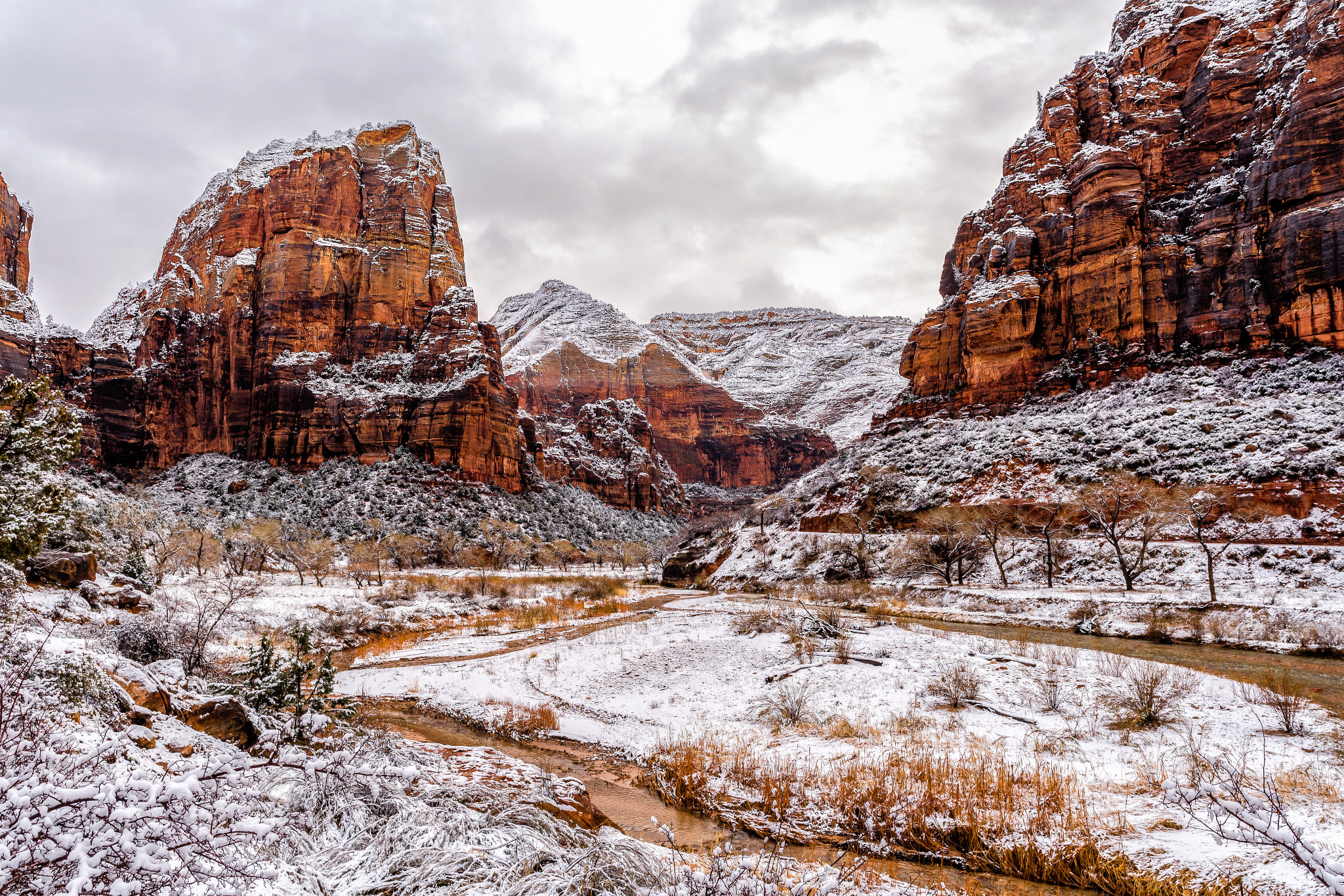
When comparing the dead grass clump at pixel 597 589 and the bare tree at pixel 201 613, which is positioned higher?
the bare tree at pixel 201 613

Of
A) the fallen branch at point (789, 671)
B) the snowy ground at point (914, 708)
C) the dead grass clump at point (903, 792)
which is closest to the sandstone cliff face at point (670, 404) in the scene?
the snowy ground at point (914, 708)

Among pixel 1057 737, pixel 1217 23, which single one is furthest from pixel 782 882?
pixel 1217 23

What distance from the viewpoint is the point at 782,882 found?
5.23 meters

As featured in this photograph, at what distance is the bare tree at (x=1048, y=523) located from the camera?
29641 millimetres

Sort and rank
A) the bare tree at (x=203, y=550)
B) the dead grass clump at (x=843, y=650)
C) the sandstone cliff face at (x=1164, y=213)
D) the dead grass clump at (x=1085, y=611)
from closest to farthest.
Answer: the dead grass clump at (x=843, y=650)
the dead grass clump at (x=1085, y=611)
the bare tree at (x=203, y=550)
the sandstone cliff face at (x=1164, y=213)

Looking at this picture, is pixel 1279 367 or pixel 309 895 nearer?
pixel 309 895

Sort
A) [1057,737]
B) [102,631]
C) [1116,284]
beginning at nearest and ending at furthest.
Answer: [1057,737] → [102,631] → [1116,284]

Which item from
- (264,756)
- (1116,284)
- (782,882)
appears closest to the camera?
(782,882)

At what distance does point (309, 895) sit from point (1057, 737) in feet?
31.4

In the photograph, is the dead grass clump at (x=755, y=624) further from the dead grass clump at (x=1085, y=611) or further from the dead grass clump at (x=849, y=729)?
the dead grass clump at (x=1085, y=611)

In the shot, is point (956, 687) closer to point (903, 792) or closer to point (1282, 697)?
point (903, 792)

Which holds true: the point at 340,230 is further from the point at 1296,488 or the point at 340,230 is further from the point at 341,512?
the point at 1296,488

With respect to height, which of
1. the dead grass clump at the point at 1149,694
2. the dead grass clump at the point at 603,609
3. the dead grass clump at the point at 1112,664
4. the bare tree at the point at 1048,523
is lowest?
the dead grass clump at the point at 603,609

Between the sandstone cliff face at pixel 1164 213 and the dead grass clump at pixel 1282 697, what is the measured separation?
44.9 metres
